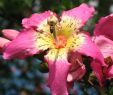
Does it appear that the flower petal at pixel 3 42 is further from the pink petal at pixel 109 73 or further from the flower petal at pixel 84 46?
the pink petal at pixel 109 73

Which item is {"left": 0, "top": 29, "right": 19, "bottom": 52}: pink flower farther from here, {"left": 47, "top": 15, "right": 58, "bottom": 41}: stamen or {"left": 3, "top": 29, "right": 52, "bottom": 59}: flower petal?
{"left": 47, "top": 15, "right": 58, "bottom": 41}: stamen

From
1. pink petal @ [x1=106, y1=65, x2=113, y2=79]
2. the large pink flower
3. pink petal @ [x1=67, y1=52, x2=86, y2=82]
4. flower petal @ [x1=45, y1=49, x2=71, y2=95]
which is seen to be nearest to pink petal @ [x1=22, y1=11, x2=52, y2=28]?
the large pink flower

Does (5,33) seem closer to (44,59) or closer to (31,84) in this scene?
Result: (44,59)

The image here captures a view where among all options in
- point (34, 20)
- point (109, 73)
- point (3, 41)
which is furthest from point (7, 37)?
point (109, 73)

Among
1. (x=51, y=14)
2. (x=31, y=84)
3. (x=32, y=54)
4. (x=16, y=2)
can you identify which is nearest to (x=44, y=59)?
(x=32, y=54)

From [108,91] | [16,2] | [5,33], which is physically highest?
[16,2]

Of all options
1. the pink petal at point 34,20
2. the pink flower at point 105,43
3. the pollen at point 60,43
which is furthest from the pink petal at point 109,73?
the pink petal at point 34,20

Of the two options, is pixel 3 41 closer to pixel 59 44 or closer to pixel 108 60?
pixel 59 44
